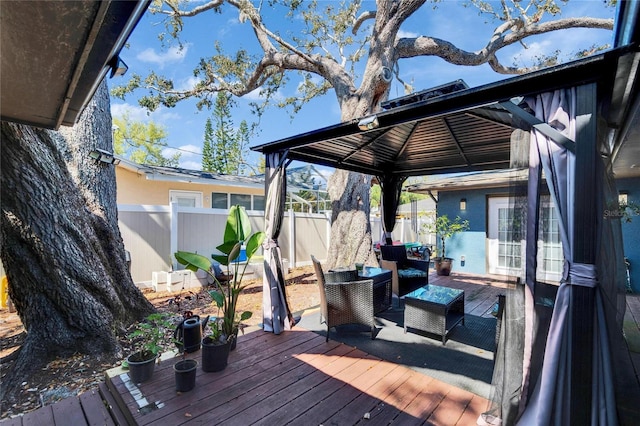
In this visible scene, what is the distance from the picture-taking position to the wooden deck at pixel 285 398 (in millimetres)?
2244

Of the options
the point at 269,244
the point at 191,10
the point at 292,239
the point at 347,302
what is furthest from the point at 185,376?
the point at 191,10

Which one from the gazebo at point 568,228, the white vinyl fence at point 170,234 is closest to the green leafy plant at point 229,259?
the gazebo at point 568,228

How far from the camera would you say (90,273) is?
355cm

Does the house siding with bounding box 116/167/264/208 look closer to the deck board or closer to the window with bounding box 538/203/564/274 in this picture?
the deck board

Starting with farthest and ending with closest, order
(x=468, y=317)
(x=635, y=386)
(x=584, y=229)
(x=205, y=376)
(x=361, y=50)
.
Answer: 1. (x=361, y=50)
2. (x=468, y=317)
3. (x=205, y=376)
4. (x=635, y=386)
5. (x=584, y=229)

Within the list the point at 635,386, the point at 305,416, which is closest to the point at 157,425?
the point at 305,416

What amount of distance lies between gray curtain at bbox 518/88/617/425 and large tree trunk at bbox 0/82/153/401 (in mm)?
4347

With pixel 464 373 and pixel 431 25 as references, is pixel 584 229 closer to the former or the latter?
pixel 464 373

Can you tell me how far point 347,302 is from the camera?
11.9 ft

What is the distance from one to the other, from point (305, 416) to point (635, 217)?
7.96m

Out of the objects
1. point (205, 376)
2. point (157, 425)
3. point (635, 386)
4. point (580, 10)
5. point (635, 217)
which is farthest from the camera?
point (580, 10)

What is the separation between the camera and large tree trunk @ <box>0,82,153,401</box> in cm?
299

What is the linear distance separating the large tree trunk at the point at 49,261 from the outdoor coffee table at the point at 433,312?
149 inches

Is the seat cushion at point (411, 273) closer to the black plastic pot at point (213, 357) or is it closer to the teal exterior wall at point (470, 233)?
the black plastic pot at point (213, 357)
